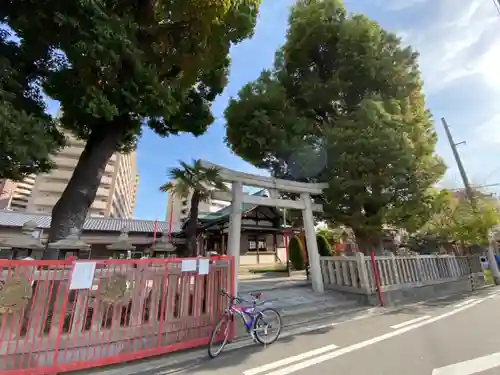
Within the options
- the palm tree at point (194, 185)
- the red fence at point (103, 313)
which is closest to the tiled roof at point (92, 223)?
the palm tree at point (194, 185)

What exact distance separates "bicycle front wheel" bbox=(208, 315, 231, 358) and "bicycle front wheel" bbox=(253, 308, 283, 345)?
479 millimetres

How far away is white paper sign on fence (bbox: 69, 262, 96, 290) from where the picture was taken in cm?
346

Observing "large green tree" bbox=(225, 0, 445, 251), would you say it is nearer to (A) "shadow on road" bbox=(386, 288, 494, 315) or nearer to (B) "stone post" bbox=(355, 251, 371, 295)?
(B) "stone post" bbox=(355, 251, 371, 295)

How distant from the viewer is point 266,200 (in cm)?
764

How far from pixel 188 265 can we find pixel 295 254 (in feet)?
36.2

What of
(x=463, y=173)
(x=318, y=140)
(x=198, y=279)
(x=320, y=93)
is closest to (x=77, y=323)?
(x=198, y=279)

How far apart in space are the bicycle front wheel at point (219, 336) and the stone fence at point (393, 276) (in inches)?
193

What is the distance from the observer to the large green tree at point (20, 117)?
3969 mm

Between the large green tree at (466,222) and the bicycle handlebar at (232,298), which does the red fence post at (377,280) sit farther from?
the bicycle handlebar at (232,298)

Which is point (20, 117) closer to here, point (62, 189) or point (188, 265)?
point (188, 265)

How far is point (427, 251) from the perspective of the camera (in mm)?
Result: 14883

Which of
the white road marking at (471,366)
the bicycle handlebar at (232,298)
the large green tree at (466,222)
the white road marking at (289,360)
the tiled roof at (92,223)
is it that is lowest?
the white road marking at (471,366)

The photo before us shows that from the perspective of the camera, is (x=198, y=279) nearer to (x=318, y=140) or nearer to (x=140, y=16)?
(x=140, y=16)

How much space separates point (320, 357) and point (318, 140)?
6908 millimetres
